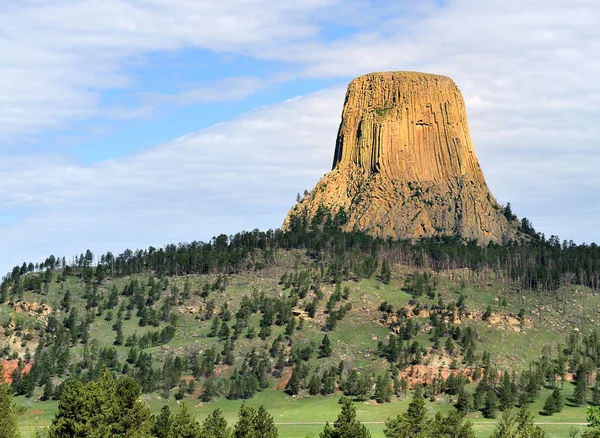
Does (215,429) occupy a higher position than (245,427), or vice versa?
(245,427)

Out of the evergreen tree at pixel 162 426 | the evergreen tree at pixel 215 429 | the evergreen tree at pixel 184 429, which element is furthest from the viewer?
the evergreen tree at pixel 162 426

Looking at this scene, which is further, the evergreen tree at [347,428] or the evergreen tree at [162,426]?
the evergreen tree at [162,426]

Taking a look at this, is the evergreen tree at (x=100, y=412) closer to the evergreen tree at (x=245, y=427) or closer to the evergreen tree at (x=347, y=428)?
the evergreen tree at (x=245, y=427)

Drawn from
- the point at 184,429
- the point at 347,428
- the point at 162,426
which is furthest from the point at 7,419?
the point at 347,428

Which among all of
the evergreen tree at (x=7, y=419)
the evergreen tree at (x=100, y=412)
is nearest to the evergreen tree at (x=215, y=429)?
the evergreen tree at (x=100, y=412)

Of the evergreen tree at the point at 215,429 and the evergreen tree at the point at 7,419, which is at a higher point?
the evergreen tree at the point at 7,419

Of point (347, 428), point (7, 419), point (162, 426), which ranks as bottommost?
point (162, 426)

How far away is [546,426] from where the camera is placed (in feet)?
627

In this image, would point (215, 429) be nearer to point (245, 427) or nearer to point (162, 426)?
point (245, 427)

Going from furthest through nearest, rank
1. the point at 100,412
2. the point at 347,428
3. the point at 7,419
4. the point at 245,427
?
the point at 245,427 < the point at 347,428 < the point at 100,412 < the point at 7,419

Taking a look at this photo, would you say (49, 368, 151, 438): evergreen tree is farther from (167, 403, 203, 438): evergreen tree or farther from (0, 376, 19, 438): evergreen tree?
(0, 376, 19, 438): evergreen tree

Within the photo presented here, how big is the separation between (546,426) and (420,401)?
217 feet

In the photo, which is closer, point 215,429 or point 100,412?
point 100,412

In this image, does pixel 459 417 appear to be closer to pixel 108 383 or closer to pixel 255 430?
pixel 255 430
